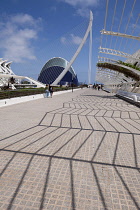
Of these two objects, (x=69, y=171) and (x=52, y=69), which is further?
(x=52, y=69)

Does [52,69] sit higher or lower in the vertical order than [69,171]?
higher

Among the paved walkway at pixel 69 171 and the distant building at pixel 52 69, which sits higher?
the distant building at pixel 52 69

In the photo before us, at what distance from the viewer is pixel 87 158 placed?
9.73 ft

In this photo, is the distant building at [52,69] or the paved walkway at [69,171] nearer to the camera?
the paved walkway at [69,171]

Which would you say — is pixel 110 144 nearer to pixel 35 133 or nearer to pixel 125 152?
pixel 125 152

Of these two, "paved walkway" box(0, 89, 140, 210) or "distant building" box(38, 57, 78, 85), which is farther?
"distant building" box(38, 57, 78, 85)

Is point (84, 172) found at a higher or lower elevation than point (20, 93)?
lower

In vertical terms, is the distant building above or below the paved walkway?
above

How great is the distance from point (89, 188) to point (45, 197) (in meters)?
0.60

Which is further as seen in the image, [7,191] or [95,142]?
[95,142]

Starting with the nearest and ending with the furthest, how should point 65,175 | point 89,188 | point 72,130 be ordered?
point 89,188 → point 65,175 → point 72,130

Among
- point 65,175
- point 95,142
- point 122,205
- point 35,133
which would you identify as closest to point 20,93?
point 35,133

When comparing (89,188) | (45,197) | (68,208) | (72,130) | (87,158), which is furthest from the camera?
(72,130)

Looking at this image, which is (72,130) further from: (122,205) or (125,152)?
(122,205)
